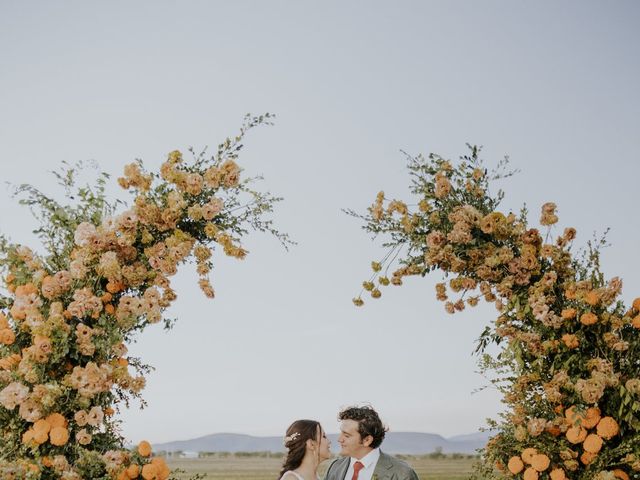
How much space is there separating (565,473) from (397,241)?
3359 mm

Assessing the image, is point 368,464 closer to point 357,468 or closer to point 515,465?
point 357,468

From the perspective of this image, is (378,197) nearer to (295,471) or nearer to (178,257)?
(178,257)

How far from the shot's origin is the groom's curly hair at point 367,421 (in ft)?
20.1

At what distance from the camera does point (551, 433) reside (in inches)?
250

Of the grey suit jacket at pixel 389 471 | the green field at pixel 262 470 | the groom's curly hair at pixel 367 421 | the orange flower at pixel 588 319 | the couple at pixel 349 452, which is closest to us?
the grey suit jacket at pixel 389 471

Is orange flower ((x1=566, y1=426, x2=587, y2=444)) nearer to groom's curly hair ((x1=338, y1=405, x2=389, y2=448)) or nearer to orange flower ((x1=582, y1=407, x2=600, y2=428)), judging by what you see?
orange flower ((x1=582, y1=407, x2=600, y2=428))

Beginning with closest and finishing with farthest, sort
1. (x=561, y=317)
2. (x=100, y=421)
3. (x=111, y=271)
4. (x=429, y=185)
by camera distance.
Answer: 1. (x=100, y=421)
2. (x=111, y=271)
3. (x=561, y=317)
4. (x=429, y=185)

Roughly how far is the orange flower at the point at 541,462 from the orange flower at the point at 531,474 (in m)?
0.07

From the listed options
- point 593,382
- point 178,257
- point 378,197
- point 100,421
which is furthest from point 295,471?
point 378,197

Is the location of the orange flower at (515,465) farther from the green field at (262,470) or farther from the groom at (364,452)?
the green field at (262,470)

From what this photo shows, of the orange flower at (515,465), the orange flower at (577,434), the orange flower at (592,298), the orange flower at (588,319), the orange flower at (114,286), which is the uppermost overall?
the orange flower at (114,286)

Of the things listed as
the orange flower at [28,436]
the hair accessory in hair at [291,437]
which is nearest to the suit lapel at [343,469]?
the hair accessory in hair at [291,437]

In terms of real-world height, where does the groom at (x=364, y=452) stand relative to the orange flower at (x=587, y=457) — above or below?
above

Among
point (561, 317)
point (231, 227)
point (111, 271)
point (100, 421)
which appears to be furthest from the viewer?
point (231, 227)
